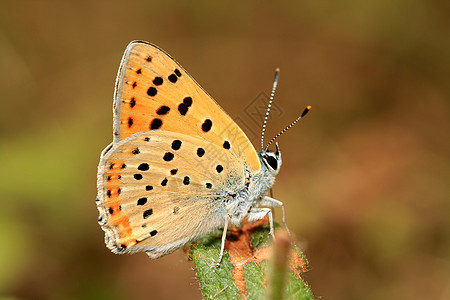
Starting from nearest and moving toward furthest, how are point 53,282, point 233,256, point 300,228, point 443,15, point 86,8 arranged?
point 233,256 → point 53,282 → point 300,228 → point 443,15 → point 86,8

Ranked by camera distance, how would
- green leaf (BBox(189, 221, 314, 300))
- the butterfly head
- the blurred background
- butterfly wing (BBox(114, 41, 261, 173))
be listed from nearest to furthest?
1. green leaf (BBox(189, 221, 314, 300))
2. butterfly wing (BBox(114, 41, 261, 173))
3. the butterfly head
4. the blurred background

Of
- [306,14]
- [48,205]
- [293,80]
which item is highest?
[306,14]

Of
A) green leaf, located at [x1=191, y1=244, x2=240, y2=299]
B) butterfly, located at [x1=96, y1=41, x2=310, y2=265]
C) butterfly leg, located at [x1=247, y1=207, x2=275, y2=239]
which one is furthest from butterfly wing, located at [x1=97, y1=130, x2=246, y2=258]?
green leaf, located at [x1=191, y1=244, x2=240, y2=299]

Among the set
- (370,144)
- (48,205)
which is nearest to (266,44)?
(370,144)

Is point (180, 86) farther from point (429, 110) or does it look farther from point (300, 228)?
point (429, 110)

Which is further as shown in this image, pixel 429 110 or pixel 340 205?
pixel 429 110

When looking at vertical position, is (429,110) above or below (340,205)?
above

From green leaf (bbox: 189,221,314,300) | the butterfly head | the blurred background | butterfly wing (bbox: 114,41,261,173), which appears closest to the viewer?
green leaf (bbox: 189,221,314,300)

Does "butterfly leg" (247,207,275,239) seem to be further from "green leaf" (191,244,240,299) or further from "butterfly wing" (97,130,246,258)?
"green leaf" (191,244,240,299)

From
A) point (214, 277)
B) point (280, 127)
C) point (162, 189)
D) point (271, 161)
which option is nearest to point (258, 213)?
point (271, 161)
